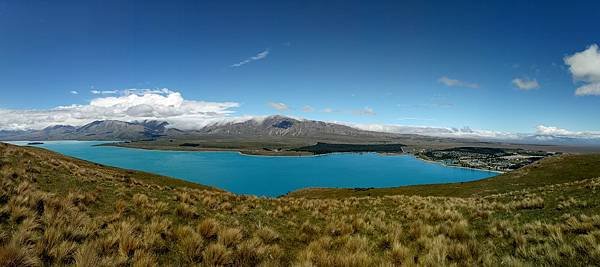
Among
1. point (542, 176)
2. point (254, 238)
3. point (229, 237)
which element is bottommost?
point (542, 176)

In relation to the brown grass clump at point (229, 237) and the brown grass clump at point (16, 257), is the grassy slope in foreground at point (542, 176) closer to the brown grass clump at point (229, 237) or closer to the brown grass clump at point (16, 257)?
the brown grass clump at point (229, 237)

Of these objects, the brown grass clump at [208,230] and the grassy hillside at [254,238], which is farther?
the brown grass clump at [208,230]

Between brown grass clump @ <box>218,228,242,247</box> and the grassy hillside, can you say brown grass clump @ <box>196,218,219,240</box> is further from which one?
brown grass clump @ <box>218,228,242,247</box>

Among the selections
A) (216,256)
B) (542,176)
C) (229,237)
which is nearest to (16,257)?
(216,256)

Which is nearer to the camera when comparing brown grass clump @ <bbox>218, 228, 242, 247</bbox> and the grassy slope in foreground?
brown grass clump @ <bbox>218, 228, 242, 247</bbox>

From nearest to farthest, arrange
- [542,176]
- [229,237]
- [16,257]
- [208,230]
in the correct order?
[16,257], [229,237], [208,230], [542,176]

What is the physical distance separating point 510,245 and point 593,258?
1.90 m

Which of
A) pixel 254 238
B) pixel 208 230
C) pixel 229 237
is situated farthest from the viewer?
pixel 208 230

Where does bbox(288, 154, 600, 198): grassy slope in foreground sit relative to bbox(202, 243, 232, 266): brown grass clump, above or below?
below

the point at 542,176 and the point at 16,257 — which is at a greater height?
the point at 16,257

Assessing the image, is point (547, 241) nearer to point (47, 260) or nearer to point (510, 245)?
point (510, 245)

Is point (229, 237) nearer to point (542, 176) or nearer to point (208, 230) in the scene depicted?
point (208, 230)

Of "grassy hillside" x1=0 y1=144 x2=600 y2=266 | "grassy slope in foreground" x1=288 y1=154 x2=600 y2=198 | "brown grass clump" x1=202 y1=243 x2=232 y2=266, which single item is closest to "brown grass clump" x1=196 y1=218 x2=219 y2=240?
"grassy hillside" x1=0 y1=144 x2=600 y2=266

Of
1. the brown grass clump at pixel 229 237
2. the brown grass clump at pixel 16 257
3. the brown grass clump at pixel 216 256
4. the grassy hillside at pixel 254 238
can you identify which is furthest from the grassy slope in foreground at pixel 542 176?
the brown grass clump at pixel 16 257
